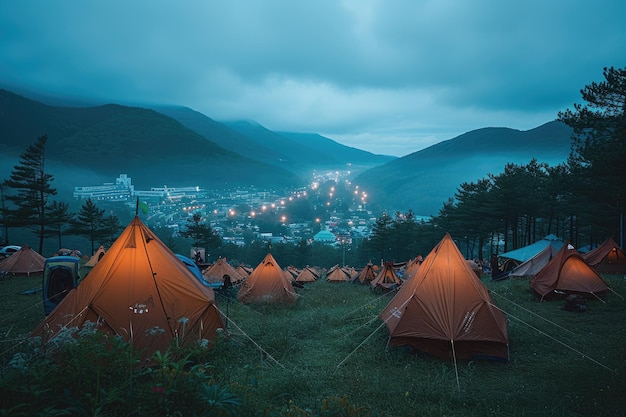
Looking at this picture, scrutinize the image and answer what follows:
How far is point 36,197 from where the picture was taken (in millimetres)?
36312

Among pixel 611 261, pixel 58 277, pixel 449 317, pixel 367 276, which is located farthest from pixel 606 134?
pixel 58 277

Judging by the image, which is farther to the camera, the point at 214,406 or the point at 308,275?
the point at 308,275

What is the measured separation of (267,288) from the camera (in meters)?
16.7

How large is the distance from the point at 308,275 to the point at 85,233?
32593 millimetres

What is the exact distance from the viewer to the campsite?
3.41m

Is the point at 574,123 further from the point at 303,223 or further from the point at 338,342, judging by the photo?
the point at 303,223

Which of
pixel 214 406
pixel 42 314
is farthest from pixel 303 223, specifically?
pixel 214 406

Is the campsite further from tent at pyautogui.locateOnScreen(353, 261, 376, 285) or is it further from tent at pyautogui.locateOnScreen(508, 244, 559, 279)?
tent at pyautogui.locateOnScreen(353, 261, 376, 285)

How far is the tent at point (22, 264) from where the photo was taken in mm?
21781

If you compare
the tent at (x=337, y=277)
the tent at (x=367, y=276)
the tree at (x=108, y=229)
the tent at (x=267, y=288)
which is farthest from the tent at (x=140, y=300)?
the tree at (x=108, y=229)

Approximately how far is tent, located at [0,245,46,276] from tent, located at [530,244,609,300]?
92.5 ft

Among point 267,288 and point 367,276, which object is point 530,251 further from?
point 267,288

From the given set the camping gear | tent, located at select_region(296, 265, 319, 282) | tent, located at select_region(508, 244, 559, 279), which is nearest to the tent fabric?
tent, located at select_region(508, 244, 559, 279)

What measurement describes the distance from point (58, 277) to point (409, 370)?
11.4 m
